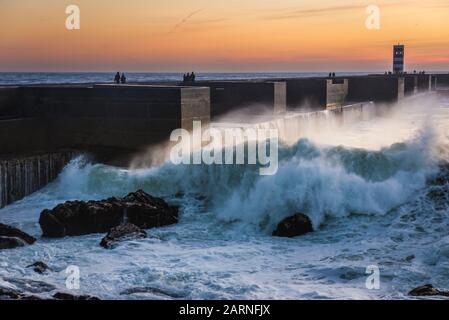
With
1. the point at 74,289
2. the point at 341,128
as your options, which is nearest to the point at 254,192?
the point at 74,289

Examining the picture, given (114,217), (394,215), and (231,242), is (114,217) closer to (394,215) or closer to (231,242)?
(231,242)

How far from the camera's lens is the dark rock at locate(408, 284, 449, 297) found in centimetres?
730

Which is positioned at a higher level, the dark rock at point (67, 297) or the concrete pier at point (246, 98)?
the concrete pier at point (246, 98)

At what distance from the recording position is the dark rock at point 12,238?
927cm

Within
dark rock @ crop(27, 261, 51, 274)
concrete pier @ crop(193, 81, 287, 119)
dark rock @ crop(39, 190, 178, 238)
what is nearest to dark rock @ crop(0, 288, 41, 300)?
dark rock @ crop(27, 261, 51, 274)

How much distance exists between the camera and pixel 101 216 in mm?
10586

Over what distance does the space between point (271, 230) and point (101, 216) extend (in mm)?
2929

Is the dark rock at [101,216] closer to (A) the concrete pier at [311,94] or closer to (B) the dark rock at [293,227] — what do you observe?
(B) the dark rock at [293,227]

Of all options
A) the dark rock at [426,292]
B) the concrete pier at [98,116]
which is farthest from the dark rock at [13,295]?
the concrete pier at [98,116]

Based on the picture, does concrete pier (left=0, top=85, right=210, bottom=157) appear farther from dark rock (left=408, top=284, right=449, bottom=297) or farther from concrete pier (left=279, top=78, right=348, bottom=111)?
concrete pier (left=279, top=78, right=348, bottom=111)

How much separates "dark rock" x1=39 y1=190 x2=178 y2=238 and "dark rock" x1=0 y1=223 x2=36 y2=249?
576mm

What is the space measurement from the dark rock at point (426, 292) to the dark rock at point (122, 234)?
444cm

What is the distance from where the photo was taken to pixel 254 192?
1220cm

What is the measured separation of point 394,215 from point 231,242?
3.23 m
